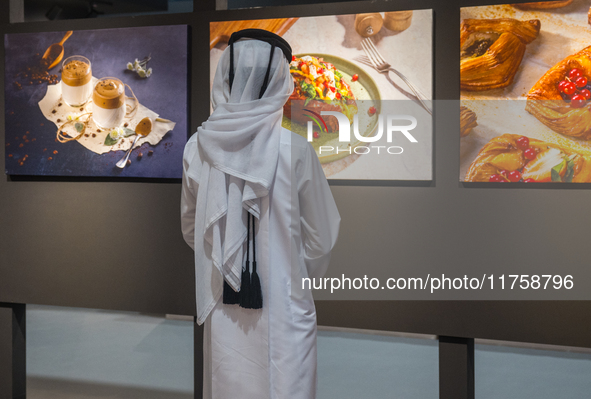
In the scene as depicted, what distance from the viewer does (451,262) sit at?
281 centimetres

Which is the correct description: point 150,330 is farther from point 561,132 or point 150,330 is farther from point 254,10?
point 561,132

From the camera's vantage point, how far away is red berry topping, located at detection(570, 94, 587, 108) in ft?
8.45

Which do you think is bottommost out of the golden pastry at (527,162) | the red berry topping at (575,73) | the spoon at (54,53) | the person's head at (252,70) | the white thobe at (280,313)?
the white thobe at (280,313)

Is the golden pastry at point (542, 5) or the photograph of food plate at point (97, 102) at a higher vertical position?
the golden pastry at point (542, 5)

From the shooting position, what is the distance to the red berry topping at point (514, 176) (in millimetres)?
2680

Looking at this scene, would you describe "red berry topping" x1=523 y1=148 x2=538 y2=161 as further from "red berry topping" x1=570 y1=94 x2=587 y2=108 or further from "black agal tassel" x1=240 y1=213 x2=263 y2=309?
"black agal tassel" x1=240 y1=213 x2=263 y2=309

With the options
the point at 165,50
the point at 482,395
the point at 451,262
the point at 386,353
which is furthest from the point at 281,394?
the point at 386,353

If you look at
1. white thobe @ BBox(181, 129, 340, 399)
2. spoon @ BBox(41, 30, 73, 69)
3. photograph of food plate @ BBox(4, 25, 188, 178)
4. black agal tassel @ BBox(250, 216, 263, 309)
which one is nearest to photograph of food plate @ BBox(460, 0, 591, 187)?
white thobe @ BBox(181, 129, 340, 399)

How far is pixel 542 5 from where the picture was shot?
2605mm

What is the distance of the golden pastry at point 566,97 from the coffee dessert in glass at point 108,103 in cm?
229

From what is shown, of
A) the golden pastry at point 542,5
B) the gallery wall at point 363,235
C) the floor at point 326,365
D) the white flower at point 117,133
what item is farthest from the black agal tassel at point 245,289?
the floor at point 326,365

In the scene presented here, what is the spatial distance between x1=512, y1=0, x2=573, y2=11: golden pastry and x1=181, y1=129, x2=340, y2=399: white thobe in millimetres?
1458

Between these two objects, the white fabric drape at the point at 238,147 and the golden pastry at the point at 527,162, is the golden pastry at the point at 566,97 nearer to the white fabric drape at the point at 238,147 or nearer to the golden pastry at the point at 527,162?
the golden pastry at the point at 527,162

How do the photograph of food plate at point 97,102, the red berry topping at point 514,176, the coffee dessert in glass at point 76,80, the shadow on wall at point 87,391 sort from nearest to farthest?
the red berry topping at point 514,176 → the photograph of food plate at point 97,102 → the coffee dessert in glass at point 76,80 → the shadow on wall at point 87,391
